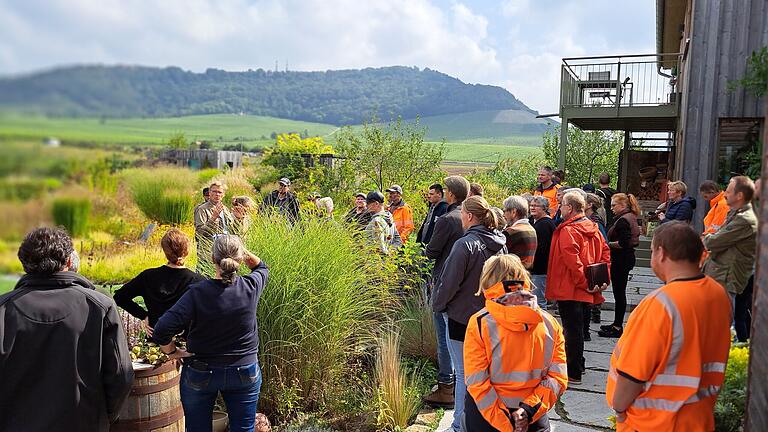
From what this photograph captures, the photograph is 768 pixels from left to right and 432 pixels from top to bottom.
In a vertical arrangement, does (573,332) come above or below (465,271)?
below

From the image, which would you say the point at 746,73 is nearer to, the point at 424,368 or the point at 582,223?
the point at 582,223

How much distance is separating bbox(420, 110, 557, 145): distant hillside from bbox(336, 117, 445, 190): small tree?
83278mm

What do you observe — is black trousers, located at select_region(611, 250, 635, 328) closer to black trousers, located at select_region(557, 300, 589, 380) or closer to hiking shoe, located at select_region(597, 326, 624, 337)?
hiking shoe, located at select_region(597, 326, 624, 337)

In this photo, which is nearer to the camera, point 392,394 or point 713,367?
point 713,367

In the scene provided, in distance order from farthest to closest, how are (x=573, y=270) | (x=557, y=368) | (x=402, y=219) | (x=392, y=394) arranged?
(x=402, y=219), (x=573, y=270), (x=392, y=394), (x=557, y=368)

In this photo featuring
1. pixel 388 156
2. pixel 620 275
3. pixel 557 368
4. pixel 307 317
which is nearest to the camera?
pixel 557 368

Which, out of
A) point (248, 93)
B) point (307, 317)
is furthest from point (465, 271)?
point (248, 93)

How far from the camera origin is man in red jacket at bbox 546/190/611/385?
5500 millimetres

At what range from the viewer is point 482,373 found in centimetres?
300

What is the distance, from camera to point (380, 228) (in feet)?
21.6

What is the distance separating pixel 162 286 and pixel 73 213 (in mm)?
3086

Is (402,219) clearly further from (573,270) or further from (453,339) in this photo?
(453,339)

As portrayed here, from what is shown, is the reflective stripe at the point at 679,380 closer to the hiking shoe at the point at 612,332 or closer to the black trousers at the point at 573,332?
the black trousers at the point at 573,332

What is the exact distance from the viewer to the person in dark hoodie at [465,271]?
4234 millimetres
